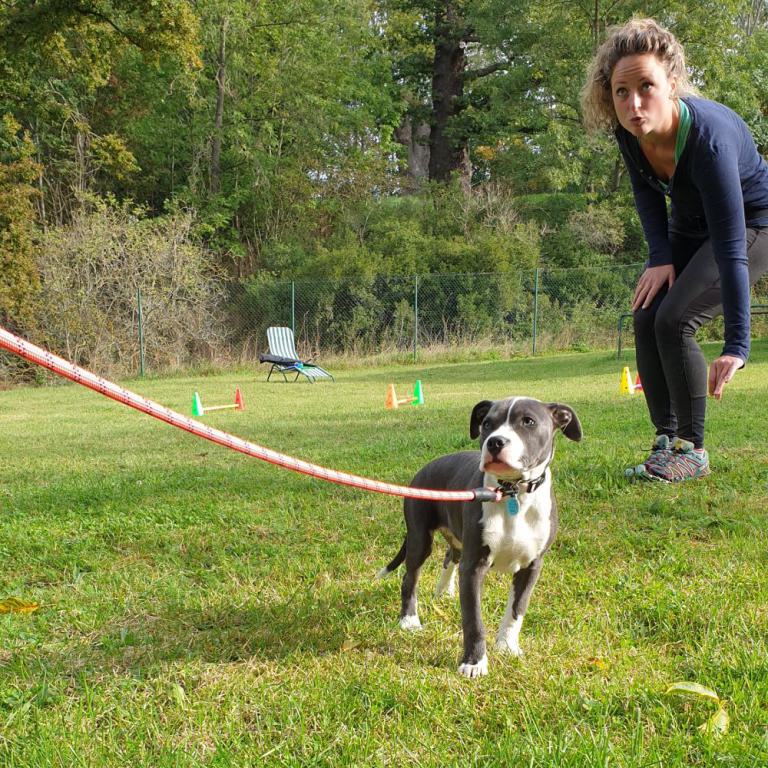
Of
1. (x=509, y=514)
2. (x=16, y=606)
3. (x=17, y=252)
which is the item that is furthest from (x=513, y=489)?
(x=17, y=252)

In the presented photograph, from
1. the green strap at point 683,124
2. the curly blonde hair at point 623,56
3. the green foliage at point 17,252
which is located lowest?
the green strap at point 683,124

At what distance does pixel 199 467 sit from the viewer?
614 cm

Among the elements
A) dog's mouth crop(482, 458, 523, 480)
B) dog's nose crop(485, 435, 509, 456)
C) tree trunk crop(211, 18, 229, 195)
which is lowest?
dog's mouth crop(482, 458, 523, 480)

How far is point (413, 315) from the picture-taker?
902 inches

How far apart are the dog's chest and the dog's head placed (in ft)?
0.43

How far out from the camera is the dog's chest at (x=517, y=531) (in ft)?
8.46

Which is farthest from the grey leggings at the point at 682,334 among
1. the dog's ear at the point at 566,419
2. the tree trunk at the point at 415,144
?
the tree trunk at the point at 415,144

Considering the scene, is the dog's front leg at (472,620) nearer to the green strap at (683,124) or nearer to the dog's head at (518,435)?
the dog's head at (518,435)

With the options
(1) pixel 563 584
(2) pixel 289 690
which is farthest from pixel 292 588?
(1) pixel 563 584

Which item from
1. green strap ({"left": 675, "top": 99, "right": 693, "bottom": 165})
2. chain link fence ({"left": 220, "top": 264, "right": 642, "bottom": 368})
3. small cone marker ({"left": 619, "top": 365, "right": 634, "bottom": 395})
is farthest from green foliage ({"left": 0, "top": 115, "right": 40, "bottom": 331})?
green strap ({"left": 675, "top": 99, "right": 693, "bottom": 165})

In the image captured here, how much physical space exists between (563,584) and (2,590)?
2528mm

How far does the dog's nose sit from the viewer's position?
242cm

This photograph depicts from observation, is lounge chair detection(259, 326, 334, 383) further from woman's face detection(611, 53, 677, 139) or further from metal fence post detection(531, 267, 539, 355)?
woman's face detection(611, 53, 677, 139)

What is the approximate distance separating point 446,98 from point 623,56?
30056mm
